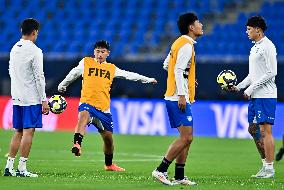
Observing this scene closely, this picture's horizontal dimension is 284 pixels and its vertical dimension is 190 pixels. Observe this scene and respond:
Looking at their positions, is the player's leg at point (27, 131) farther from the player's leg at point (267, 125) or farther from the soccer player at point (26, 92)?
the player's leg at point (267, 125)

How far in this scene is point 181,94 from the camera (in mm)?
12094

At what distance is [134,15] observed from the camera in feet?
117

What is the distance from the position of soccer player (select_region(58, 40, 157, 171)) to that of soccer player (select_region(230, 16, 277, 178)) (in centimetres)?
198

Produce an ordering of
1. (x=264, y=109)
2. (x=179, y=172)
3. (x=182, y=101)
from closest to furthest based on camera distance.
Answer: (x=182, y=101) → (x=179, y=172) → (x=264, y=109)

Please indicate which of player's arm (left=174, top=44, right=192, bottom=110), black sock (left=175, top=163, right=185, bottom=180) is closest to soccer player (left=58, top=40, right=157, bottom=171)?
black sock (left=175, top=163, right=185, bottom=180)

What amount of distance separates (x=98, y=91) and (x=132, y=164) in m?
1.78

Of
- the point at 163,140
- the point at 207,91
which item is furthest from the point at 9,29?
the point at 163,140

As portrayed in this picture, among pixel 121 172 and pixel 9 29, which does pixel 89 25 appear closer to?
pixel 9 29

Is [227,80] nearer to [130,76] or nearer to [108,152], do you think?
[130,76]

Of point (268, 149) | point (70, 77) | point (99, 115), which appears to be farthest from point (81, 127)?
point (268, 149)

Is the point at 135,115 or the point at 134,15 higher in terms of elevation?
the point at 134,15

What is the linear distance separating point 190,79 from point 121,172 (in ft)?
8.67

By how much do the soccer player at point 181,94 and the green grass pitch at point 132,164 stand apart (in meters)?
0.32

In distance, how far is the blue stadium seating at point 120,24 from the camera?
33.3 m
